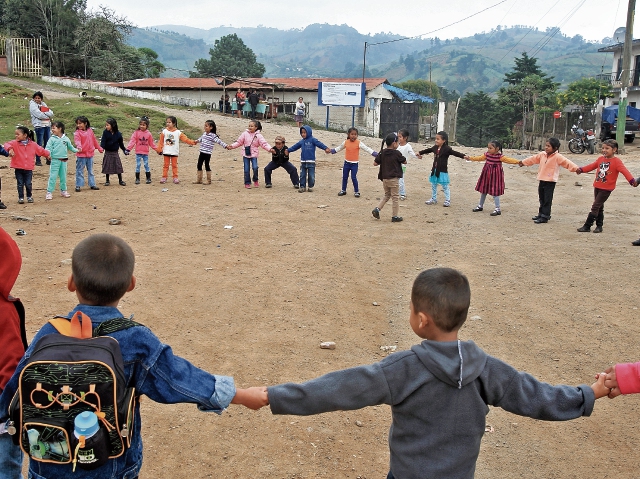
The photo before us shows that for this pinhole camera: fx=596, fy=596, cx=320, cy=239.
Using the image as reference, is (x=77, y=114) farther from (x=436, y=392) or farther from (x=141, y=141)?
(x=436, y=392)

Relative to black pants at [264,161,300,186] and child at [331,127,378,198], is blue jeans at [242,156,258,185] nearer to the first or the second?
black pants at [264,161,300,186]

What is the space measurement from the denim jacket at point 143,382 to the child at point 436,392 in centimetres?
25

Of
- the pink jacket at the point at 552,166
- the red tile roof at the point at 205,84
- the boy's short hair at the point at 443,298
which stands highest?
the red tile roof at the point at 205,84

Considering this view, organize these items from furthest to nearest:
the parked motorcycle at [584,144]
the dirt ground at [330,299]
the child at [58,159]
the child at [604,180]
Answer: the parked motorcycle at [584,144]
the child at [58,159]
the child at [604,180]
the dirt ground at [330,299]

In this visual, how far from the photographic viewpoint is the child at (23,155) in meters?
10.4

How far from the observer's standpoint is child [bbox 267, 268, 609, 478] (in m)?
2.16

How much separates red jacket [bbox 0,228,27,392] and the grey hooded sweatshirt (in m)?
1.10

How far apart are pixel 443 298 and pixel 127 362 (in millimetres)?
1172

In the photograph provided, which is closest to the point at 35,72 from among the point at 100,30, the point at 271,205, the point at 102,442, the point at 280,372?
the point at 100,30

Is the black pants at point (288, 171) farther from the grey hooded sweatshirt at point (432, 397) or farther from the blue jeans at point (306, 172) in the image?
the grey hooded sweatshirt at point (432, 397)

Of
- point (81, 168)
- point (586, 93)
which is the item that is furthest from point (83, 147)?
point (586, 93)

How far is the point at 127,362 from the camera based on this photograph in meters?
2.11

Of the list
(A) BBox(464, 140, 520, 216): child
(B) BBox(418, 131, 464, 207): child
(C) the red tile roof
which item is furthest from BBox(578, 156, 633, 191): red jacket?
(C) the red tile roof

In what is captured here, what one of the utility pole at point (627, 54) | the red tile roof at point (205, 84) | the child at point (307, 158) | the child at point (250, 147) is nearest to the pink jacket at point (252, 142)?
the child at point (250, 147)
